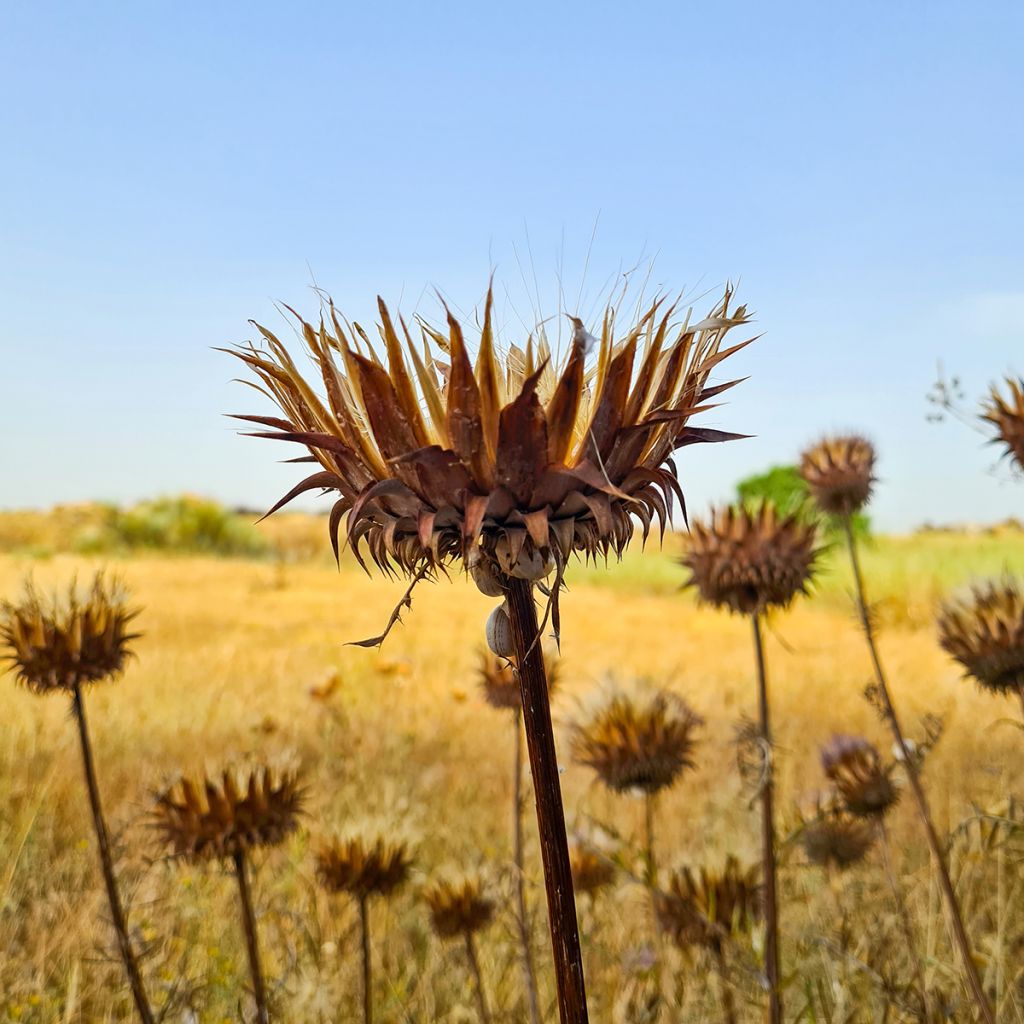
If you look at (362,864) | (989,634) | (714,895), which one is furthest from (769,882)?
(989,634)

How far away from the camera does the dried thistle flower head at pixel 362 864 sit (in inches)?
143

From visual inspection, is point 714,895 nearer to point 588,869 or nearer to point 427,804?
point 588,869

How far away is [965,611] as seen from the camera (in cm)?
403

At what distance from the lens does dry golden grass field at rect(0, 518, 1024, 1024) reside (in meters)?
4.16

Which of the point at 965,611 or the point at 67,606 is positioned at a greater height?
the point at 67,606

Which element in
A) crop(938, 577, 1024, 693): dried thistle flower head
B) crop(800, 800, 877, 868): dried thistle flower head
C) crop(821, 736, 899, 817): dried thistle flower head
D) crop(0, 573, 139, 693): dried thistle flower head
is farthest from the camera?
crop(800, 800, 877, 868): dried thistle flower head

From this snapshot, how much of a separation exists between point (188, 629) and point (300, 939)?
23.7 ft

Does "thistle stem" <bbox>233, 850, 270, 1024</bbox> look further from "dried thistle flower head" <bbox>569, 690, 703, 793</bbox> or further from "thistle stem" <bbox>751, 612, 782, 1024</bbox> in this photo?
"thistle stem" <bbox>751, 612, 782, 1024</bbox>

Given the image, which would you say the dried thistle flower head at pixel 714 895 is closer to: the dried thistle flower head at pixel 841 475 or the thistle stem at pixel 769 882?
the thistle stem at pixel 769 882

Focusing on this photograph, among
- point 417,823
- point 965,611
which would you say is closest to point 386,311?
point 965,611

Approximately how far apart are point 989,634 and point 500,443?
3.24 m

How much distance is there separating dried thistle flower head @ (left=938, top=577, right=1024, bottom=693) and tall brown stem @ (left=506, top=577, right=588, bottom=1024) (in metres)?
3.10

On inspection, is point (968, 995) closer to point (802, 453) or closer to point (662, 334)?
point (802, 453)

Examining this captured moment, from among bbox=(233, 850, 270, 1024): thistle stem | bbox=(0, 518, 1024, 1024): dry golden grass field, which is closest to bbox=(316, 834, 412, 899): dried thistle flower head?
bbox=(0, 518, 1024, 1024): dry golden grass field
